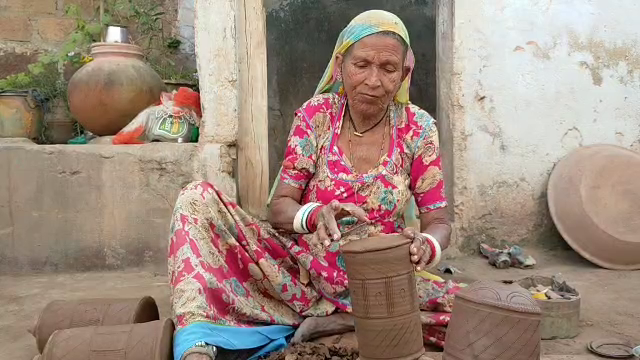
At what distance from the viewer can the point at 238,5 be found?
146 inches

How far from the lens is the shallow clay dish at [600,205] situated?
3777 mm

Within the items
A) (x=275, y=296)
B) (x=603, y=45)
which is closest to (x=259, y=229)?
(x=275, y=296)

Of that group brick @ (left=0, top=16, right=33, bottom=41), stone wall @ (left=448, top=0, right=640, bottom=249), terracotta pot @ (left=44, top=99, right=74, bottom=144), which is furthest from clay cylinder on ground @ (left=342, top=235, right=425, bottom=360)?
brick @ (left=0, top=16, right=33, bottom=41)

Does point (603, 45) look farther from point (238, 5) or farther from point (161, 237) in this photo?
→ point (161, 237)

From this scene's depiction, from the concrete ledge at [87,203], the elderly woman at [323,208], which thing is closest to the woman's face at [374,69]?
the elderly woman at [323,208]

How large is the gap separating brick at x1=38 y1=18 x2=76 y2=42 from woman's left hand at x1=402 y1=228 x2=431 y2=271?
420 centimetres

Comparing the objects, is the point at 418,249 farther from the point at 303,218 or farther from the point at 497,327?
the point at 303,218

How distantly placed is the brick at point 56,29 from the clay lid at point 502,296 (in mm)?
4482

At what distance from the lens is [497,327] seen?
1.82 m

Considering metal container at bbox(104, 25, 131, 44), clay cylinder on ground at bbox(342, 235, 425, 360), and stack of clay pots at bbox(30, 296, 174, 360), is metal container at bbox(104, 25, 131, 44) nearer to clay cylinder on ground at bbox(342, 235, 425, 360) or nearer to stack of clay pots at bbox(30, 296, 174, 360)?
stack of clay pots at bbox(30, 296, 174, 360)

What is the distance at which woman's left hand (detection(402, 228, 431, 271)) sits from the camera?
80.6 inches

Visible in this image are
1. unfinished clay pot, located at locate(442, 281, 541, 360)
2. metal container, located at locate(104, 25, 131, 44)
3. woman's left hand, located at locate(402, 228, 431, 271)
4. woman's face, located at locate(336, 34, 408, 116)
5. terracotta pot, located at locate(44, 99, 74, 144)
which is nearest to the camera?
unfinished clay pot, located at locate(442, 281, 541, 360)

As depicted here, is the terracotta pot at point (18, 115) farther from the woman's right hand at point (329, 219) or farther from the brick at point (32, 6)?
the woman's right hand at point (329, 219)

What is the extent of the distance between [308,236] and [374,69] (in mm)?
763
